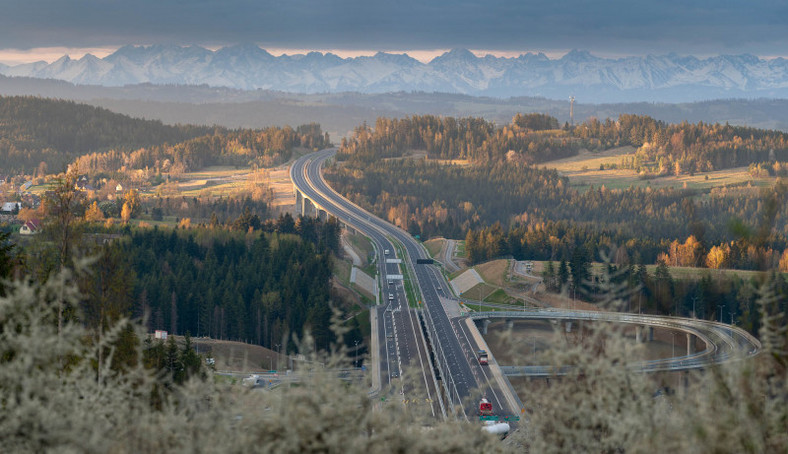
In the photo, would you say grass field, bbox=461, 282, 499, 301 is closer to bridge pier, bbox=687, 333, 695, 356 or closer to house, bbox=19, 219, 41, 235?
bridge pier, bbox=687, 333, 695, 356

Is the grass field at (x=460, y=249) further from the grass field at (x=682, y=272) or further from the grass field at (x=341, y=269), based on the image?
the grass field at (x=682, y=272)

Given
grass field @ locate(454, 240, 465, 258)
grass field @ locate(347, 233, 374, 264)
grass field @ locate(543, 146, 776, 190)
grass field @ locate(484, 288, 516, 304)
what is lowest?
grass field @ locate(347, 233, 374, 264)

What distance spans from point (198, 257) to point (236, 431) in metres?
68.5

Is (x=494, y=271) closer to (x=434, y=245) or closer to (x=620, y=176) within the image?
(x=434, y=245)

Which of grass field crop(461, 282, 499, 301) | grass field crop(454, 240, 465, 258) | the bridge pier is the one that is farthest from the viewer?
grass field crop(454, 240, 465, 258)

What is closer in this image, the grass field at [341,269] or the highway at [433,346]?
the highway at [433,346]

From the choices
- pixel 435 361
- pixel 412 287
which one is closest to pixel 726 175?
pixel 412 287

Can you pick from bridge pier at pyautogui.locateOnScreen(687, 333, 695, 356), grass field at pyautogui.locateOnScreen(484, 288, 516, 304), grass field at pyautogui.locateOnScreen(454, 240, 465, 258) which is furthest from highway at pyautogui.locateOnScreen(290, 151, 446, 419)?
bridge pier at pyautogui.locateOnScreen(687, 333, 695, 356)

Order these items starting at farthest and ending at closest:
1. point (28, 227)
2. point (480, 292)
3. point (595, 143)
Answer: point (595, 143) → point (480, 292) → point (28, 227)

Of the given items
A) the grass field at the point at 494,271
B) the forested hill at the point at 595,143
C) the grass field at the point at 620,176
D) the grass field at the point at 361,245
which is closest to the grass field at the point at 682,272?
the grass field at the point at 494,271

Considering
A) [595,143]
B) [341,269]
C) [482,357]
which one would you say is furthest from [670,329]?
[595,143]

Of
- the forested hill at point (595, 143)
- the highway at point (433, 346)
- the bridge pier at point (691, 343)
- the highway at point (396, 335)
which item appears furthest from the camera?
the forested hill at point (595, 143)

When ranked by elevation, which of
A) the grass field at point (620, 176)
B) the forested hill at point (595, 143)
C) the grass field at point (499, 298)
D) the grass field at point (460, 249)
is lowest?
the grass field at point (499, 298)

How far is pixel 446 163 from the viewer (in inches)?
6939
